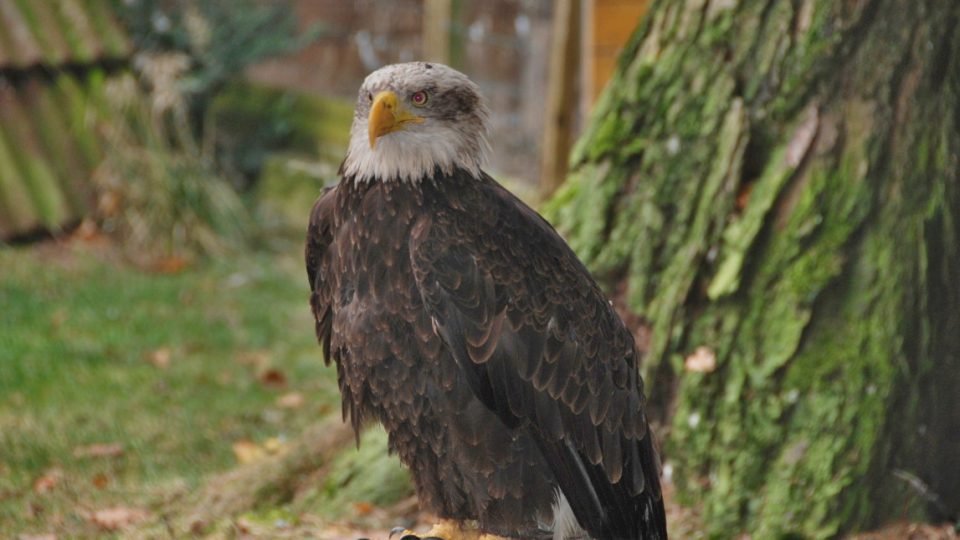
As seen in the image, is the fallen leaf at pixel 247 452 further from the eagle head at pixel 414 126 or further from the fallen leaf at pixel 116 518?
the eagle head at pixel 414 126

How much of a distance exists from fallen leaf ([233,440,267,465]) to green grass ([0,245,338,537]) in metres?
0.08

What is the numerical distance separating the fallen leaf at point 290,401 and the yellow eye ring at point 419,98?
131 inches

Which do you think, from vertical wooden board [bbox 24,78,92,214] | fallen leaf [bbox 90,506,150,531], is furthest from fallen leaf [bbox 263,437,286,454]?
vertical wooden board [bbox 24,78,92,214]

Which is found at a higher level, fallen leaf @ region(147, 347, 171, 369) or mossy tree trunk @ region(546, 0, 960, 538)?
mossy tree trunk @ region(546, 0, 960, 538)

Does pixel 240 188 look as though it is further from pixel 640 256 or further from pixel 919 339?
pixel 919 339

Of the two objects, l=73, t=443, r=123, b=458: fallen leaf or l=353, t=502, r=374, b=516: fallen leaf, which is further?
l=73, t=443, r=123, b=458: fallen leaf

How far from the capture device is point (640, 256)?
13.4 ft

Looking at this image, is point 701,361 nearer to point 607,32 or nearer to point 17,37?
point 607,32

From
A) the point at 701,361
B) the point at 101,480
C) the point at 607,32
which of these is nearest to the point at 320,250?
the point at 701,361

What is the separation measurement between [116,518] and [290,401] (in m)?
1.98

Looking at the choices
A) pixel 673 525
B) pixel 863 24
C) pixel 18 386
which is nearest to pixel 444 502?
pixel 673 525

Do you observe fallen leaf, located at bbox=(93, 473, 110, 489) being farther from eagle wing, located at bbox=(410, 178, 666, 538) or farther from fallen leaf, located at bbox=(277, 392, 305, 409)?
eagle wing, located at bbox=(410, 178, 666, 538)

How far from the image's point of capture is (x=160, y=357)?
6.69 metres

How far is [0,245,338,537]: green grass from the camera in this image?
16.4 feet
